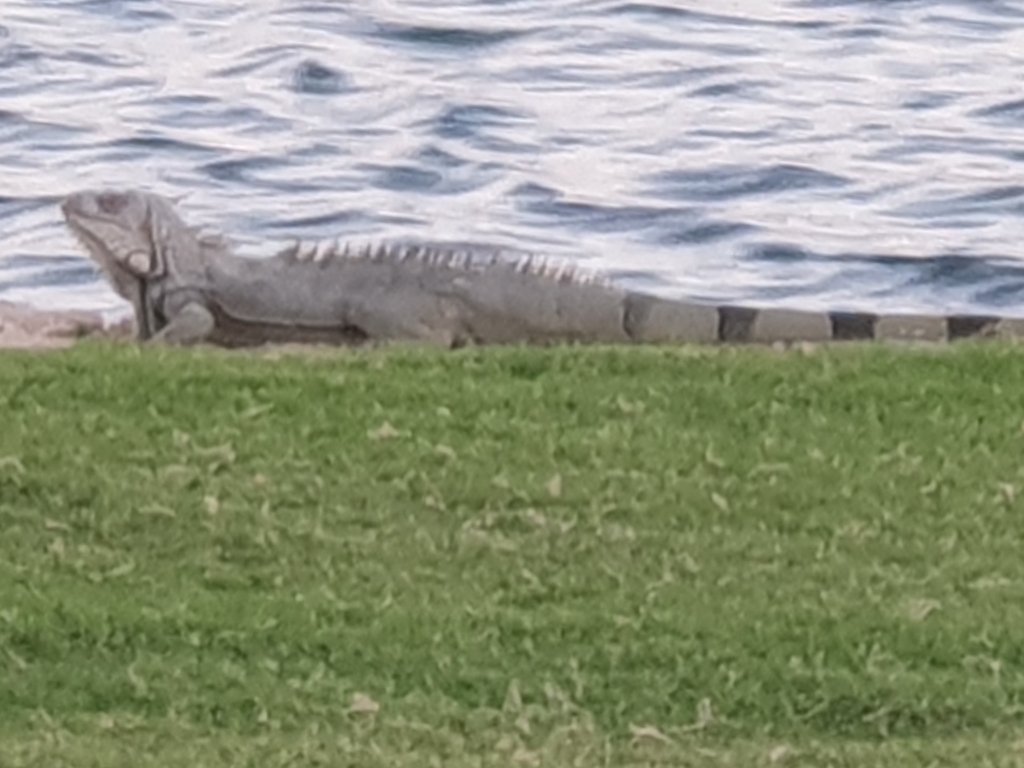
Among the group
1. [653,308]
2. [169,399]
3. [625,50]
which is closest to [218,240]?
[653,308]

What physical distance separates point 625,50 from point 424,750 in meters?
9.49

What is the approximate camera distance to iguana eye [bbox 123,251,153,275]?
7.73 meters

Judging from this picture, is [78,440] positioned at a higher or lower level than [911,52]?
higher

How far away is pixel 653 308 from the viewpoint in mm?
7238

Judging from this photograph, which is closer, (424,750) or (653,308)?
(424,750)

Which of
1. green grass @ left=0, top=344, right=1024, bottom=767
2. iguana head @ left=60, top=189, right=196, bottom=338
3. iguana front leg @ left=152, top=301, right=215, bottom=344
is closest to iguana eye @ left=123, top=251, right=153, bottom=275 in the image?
iguana head @ left=60, top=189, right=196, bottom=338

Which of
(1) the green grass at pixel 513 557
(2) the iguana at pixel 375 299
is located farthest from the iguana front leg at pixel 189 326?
(1) the green grass at pixel 513 557

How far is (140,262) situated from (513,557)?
9.70 feet

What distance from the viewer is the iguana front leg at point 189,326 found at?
7.37m

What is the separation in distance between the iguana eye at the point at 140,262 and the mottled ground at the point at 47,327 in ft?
0.59

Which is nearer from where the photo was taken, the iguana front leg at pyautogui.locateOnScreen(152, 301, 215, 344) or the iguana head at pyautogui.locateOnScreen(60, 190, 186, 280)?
the iguana front leg at pyautogui.locateOnScreen(152, 301, 215, 344)

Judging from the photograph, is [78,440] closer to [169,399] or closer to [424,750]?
[169,399]

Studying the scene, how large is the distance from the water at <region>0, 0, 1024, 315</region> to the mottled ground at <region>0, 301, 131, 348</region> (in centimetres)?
138

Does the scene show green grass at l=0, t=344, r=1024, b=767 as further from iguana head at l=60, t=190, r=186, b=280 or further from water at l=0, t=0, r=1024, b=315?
water at l=0, t=0, r=1024, b=315
